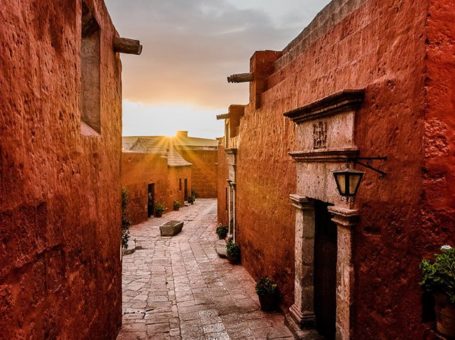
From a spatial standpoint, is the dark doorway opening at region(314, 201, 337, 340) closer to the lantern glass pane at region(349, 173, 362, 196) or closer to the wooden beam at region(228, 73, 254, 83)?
the lantern glass pane at region(349, 173, 362, 196)

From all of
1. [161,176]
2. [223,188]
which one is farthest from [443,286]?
[161,176]

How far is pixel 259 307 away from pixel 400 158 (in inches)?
197

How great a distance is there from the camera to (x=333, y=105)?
13.8 feet

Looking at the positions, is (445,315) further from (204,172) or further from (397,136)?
(204,172)

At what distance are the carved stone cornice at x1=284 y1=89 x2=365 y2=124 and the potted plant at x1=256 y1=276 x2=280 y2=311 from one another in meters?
3.45

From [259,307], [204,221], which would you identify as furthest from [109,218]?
[204,221]

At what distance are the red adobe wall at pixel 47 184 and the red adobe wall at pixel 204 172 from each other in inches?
1066

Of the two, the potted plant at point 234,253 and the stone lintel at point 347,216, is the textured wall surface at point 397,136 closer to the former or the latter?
the stone lintel at point 347,216

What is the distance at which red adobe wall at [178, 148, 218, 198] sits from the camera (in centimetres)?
3189

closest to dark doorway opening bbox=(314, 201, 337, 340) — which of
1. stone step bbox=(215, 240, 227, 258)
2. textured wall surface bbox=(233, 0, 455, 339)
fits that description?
textured wall surface bbox=(233, 0, 455, 339)

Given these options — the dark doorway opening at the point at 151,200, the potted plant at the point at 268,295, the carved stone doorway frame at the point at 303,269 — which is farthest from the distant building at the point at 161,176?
the carved stone doorway frame at the point at 303,269

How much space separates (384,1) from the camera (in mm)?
3531

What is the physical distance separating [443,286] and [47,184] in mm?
3179

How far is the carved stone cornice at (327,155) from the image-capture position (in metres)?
3.91
